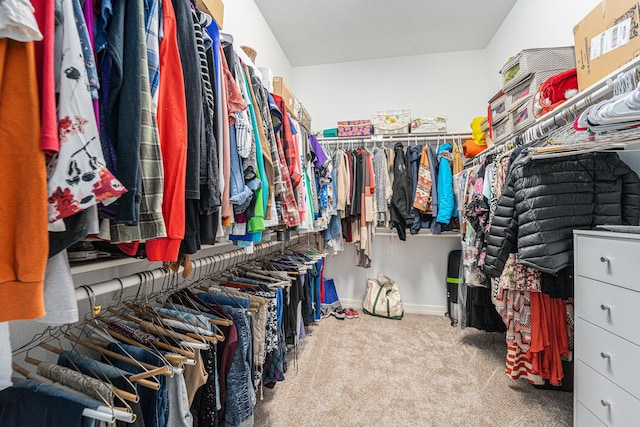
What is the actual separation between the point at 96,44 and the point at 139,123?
186 mm

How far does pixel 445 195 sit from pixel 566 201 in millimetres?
1380

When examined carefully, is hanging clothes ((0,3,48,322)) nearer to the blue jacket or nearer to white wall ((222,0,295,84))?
white wall ((222,0,295,84))

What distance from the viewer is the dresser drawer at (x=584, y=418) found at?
44.9 inches

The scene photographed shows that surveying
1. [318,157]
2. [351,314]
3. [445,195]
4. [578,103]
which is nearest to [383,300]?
[351,314]

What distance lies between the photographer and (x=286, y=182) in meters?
1.34

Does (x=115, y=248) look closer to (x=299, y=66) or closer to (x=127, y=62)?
(x=127, y=62)

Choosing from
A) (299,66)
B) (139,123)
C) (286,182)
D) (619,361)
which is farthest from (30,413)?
(299,66)

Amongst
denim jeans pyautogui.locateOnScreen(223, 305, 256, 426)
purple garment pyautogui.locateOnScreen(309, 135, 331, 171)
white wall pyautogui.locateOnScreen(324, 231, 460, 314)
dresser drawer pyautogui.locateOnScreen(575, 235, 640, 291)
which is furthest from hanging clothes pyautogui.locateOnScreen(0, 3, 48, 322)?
white wall pyautogui.locateOnScreen(324, 231, 460, 314)

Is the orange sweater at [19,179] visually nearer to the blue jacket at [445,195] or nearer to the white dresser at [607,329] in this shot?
the white dresser at [607,329]

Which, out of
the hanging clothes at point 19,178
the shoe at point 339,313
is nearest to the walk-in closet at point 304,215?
the hanging clothes at point 19,178

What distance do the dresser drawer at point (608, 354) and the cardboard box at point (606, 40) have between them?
106 centimetres

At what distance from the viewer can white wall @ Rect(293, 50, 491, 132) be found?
316cm

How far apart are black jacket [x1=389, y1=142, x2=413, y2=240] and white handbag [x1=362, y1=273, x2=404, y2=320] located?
61cm

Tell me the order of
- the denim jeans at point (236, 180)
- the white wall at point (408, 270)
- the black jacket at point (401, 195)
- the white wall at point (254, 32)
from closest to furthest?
the denim jeans at point (236, 180) < the white wall at point (254, 32) < the black jacket at point (401, 195) < the white wall at point (408, 270)
